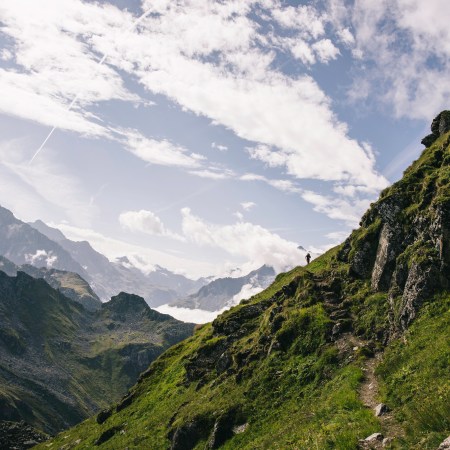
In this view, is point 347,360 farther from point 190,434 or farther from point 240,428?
point 190,434

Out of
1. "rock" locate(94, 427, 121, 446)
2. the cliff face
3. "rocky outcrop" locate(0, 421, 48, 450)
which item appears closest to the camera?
the cliff face

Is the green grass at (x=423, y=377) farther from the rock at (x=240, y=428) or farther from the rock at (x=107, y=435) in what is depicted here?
the rock at (x=107, y=435)

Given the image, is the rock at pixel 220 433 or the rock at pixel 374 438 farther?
the rock at pixel 220 433

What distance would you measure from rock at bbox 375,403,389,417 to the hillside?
0.13 meters

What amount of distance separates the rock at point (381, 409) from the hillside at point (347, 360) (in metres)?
0.13

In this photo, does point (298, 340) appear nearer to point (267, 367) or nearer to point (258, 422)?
point (267, 367)

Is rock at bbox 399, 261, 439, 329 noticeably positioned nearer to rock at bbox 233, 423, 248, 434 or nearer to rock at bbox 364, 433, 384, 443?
rock at bbox 364, 433, 384, 443

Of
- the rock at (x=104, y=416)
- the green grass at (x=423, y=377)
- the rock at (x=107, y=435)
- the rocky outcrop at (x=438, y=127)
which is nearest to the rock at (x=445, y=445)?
the green grass at (x=423, y=377)

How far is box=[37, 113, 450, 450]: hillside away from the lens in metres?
24.0

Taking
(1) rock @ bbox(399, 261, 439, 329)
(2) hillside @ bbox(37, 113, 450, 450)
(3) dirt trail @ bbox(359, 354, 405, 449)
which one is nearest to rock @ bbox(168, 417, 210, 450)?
(2) hillside @ bbox(37, 113, 450, 450)

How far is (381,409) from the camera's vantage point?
24.3 metres

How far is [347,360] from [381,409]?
1146 cm

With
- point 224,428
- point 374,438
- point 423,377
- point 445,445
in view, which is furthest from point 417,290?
point 224,428

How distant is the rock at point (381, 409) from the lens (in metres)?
24.0
